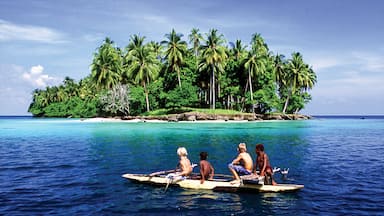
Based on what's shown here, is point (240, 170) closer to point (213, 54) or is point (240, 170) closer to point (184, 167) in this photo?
point (184, 167)

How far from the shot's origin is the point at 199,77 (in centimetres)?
7819

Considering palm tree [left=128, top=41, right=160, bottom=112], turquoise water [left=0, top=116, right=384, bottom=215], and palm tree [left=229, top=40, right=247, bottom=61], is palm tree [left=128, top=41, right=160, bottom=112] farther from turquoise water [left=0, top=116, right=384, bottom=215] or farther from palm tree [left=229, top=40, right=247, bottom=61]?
turquoise water [left=0, top=116, right=384, bottom=215]

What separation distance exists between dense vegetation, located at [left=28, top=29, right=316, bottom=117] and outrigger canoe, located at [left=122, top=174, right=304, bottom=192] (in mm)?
54688

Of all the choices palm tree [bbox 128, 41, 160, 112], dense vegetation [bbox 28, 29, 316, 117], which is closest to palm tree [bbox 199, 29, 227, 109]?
dense vegetation [bbox 28, 29, 316, 117]

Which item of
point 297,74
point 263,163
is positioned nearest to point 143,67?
point 297,74

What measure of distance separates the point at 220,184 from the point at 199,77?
6620cm

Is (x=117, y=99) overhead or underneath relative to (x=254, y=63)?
underneath

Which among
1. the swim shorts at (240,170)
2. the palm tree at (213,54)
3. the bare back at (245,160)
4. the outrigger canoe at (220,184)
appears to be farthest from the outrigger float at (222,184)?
the palm tree at (213,54)

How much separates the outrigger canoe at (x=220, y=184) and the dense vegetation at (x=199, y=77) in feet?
179

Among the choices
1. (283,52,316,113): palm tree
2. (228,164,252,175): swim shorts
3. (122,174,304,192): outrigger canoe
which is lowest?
(122,174,304,192): outrigger canoe

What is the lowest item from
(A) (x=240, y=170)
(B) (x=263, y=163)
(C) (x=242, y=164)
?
(A) (x=240, y=170)

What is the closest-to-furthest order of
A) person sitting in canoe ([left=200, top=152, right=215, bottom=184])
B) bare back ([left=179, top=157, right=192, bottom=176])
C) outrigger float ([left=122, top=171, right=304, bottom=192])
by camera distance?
outrigger float ([left=122, top=171, right=304, bottom=192])
person sitting in canoe ([left=200, top=152, right=215, bottom=184])
bare back ([left=179, top=157, right=192, bottom=176])

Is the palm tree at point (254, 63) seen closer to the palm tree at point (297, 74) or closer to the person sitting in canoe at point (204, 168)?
the palm tree at point (297, 74)

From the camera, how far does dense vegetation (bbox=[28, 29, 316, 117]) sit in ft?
231
